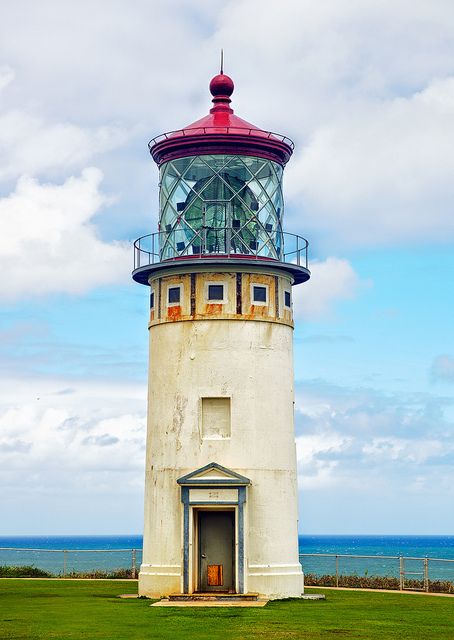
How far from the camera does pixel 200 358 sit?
27.4m

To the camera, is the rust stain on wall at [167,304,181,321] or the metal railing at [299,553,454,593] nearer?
the rust stain on wall at [167,304,181,321]

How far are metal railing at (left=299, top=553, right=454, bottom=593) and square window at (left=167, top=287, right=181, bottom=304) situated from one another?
28.0ft

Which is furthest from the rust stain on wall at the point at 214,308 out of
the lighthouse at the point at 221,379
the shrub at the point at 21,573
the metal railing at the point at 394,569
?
the shrub at the point at 21,573

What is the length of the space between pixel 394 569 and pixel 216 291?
5224cm

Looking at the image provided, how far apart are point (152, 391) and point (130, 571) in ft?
34.2

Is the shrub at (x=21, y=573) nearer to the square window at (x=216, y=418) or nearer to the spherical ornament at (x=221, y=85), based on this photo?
the square window at (x=216, y=418)

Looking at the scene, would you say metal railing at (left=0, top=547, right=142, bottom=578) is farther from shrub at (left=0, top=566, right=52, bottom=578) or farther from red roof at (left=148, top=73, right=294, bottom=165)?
red roof at (left=148, top=73, right=294, bottom=165)

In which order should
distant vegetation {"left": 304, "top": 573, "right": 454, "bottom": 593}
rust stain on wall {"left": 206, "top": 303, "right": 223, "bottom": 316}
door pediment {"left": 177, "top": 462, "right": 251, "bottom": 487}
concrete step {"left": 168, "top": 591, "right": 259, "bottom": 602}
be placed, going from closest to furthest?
concrete step {"left": 168, "top": 591, "right": 259, "bottom": 602} → door pediment {"left": 177, "top": 462, "right": 251, "bottom": 487} → rust stain on wall {"left": 206, "top": 303, "right": 223, "bottom": 316} → distant vegetation {"left": 304, "top": 573, "right": 454, "bottom": 593}

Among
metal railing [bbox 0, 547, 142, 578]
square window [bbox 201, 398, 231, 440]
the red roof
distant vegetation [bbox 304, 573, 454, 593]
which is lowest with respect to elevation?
distant vegetation [bbox 304, 573, 454, 593]

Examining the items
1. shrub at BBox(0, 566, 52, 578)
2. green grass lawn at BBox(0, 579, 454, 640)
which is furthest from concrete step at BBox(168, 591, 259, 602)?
shrub at BBox(0, 566, 52, 578)

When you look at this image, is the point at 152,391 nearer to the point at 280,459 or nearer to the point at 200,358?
the point at 200,358

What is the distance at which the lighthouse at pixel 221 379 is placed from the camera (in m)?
26.8

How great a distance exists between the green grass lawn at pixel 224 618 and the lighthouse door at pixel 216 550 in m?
1.71

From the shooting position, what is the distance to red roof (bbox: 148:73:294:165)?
90.3 ft
